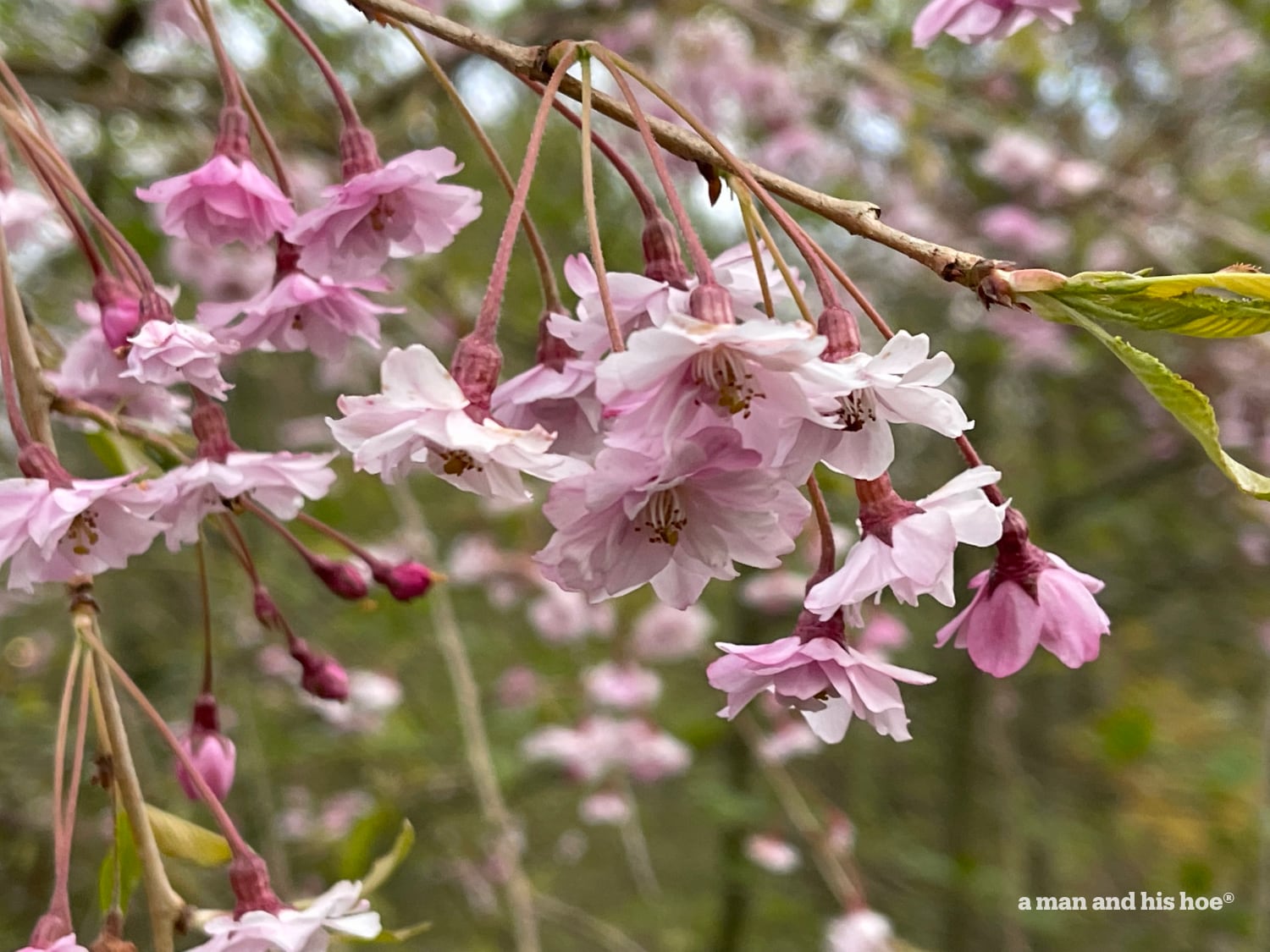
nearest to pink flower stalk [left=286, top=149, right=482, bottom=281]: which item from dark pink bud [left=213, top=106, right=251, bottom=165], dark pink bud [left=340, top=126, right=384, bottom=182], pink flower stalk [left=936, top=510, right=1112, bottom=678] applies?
dark pink bud [left=340, top=126, right=384, bottom=182]

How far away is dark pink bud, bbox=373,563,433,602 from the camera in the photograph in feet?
4.31

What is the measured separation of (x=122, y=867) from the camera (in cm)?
108

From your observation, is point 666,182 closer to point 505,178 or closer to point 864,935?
point 505,178

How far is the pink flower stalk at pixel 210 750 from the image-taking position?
4.18 ft

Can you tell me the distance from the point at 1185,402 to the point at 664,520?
0.38m

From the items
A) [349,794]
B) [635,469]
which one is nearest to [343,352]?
[635,469]

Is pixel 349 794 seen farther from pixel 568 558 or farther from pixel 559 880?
pixel 568 558

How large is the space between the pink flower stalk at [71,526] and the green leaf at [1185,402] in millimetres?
785

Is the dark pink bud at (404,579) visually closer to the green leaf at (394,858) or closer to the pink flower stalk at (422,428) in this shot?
the green leaf at (394,858)

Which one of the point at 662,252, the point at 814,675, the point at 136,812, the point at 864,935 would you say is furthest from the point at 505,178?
the point at 864,935

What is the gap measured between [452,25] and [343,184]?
0.18 m

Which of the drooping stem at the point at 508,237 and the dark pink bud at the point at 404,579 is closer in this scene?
the drooping stem at the point at 508,237

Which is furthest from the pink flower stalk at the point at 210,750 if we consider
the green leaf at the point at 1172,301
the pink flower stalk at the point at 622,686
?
the pink flower stalk at the point at 622,686

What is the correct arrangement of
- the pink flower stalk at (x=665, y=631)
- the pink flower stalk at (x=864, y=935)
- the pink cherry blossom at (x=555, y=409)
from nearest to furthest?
the pink cherry blossom at (x=555, y=409) < the pink flower stalk at (x=864, y=935) < the pink flower stalk at (x=665, y=631)
